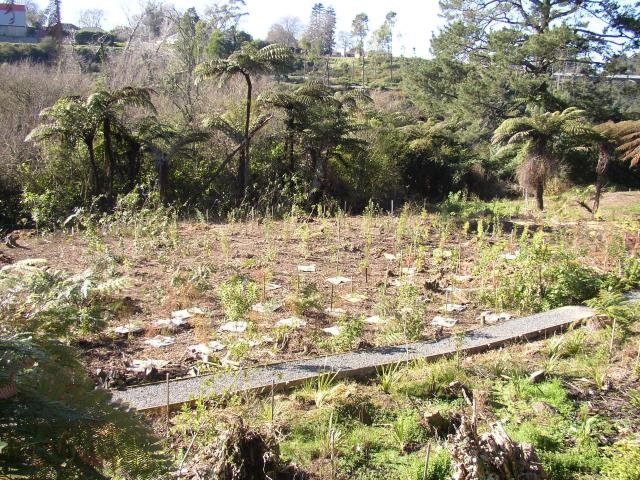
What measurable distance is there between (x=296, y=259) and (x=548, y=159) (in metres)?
6.98

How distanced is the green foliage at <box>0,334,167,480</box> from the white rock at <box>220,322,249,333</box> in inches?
114

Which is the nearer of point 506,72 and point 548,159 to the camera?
point 548,159

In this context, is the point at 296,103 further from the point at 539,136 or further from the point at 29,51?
the point at 29,51

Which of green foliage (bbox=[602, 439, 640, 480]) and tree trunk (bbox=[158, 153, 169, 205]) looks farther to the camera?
tree trunk (bbox=[158, 153, 169, 205])

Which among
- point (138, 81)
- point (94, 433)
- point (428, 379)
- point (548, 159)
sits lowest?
point (428, 379)

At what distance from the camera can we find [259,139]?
1345 centimetres

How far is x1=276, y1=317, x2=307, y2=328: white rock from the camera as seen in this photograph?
5.14 meters

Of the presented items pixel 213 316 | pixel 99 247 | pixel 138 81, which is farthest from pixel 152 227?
pixel 138 81

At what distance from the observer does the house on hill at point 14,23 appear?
2942 cm

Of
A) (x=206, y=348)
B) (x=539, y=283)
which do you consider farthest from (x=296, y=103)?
(x=206, y=348)

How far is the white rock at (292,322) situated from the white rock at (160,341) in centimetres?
93

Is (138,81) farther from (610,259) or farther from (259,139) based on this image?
(610,259)

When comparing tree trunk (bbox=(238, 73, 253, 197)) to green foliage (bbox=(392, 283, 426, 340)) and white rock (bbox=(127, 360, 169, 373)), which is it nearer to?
green foliage (bbox=(392, 283, 426, 340))

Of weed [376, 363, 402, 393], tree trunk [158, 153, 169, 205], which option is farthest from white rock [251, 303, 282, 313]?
tree trunk [158, 153, 169, 205]
